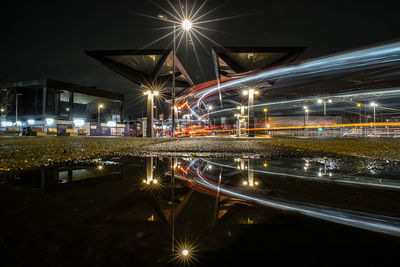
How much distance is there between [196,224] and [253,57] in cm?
1735

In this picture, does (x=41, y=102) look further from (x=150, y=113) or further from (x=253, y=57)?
(x=253, y=57)

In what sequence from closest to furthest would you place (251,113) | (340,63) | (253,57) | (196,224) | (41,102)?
(196,224) < (340,63) < (253,57) < (251,113) < (41,102)

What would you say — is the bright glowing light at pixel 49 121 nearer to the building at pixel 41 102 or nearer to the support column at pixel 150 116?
the building at pixel 41 102

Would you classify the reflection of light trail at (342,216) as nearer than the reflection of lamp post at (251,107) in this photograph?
Yes

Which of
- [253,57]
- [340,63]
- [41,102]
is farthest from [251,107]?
[41,102]

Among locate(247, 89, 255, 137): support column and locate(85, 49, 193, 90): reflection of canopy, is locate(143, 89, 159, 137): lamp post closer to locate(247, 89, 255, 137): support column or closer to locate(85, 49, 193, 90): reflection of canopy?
locate(85, 49, 193, 90): reflection of canopy

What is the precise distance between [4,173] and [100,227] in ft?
5.30

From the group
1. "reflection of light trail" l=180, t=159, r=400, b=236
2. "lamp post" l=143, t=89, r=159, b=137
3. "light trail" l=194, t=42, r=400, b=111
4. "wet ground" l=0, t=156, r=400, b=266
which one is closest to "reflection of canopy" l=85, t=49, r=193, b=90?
"lamp post" l=143, t=89, r=159, b=137

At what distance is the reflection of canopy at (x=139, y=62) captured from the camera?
14.6 metres

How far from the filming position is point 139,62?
16.5 meters

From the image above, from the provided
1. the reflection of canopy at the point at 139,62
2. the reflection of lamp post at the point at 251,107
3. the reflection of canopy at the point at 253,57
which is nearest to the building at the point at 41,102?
the reflection of canopy at the point at 139,62

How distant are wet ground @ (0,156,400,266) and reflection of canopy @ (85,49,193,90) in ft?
50.1

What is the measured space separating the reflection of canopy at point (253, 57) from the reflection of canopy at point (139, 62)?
3.98m

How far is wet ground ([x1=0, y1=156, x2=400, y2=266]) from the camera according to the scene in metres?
0.57
